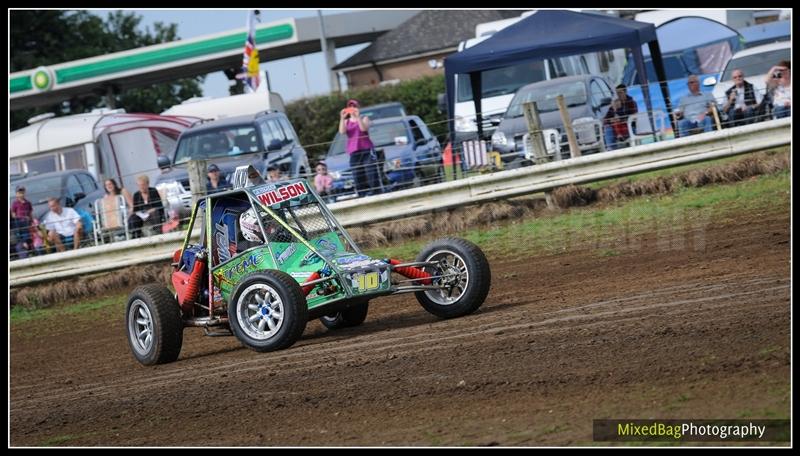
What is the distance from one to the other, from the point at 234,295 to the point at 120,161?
47.9 feet

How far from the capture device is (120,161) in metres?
22.6

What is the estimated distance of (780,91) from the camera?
14.1 meters

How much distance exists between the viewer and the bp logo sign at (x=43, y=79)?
34.3 metres

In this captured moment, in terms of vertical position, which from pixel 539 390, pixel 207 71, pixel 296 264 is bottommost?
pixel 539 390

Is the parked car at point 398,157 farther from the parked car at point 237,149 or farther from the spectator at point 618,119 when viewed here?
the spectator at point 618,119

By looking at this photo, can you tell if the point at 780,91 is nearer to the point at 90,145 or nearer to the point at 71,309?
the point at 71,309

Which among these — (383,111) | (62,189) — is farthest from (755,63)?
(62,189)

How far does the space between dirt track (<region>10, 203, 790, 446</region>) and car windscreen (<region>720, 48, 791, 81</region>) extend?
725cm

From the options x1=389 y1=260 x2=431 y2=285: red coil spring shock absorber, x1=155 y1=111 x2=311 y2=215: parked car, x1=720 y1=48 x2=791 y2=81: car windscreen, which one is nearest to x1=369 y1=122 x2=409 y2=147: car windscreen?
x1=155 y1=111 x2=311 y2=215: parked car

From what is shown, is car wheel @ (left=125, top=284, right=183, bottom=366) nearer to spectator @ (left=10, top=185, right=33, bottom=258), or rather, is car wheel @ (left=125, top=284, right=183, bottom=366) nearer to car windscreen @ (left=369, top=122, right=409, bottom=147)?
spectator @ (left=10, top=185, right=33, bottom=258)

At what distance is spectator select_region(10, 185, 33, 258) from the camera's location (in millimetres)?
15734

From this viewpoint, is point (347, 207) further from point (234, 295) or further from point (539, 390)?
point (539, 390)
